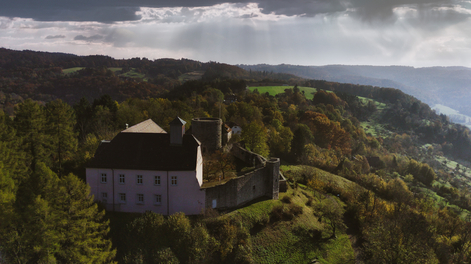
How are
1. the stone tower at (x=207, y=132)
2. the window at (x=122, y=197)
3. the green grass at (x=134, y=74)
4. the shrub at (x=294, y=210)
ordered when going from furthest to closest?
1. the green grass at (x=134, y=74)
2. the stone tower at (x=207, y=132)
3. the shrub at (x=294, y=210)
4. the window at (x=122, y=197)

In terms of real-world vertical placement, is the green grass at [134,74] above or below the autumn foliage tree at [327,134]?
above

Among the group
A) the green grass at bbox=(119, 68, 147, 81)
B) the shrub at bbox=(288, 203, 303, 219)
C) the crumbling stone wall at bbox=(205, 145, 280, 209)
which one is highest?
the green grass at bbox=(119, 68, 147, 81)

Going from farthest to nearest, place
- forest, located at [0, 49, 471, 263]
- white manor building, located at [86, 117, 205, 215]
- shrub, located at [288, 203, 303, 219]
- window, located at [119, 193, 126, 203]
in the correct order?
shrub, located at [288, 203, 303, 219]
window, located at [119, 193, 126, 203]
white manor building, located at [86, 117, 205, 215]
forest, located at [0, 49, 471, 263]

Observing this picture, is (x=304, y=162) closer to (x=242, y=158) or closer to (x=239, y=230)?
(x=242, y=158)

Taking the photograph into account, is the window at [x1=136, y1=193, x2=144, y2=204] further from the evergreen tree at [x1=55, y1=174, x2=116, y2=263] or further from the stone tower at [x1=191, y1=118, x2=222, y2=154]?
the stone tower at [x1=191, y1=118, x2=222, y2=154]

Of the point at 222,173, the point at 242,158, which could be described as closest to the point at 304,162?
the point at 242,158

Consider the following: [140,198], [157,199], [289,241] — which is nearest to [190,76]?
[140,198]

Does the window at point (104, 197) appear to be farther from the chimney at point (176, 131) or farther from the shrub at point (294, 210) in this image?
the shrub at point (294, 210)

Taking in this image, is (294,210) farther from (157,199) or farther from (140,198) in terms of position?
(140,198)

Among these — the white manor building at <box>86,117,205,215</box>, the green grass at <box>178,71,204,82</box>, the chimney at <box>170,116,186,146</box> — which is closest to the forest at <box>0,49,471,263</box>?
the white manor building at <box>86,117,205,215</box>

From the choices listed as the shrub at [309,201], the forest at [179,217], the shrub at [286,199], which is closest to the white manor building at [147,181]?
the forest at [179,217]
